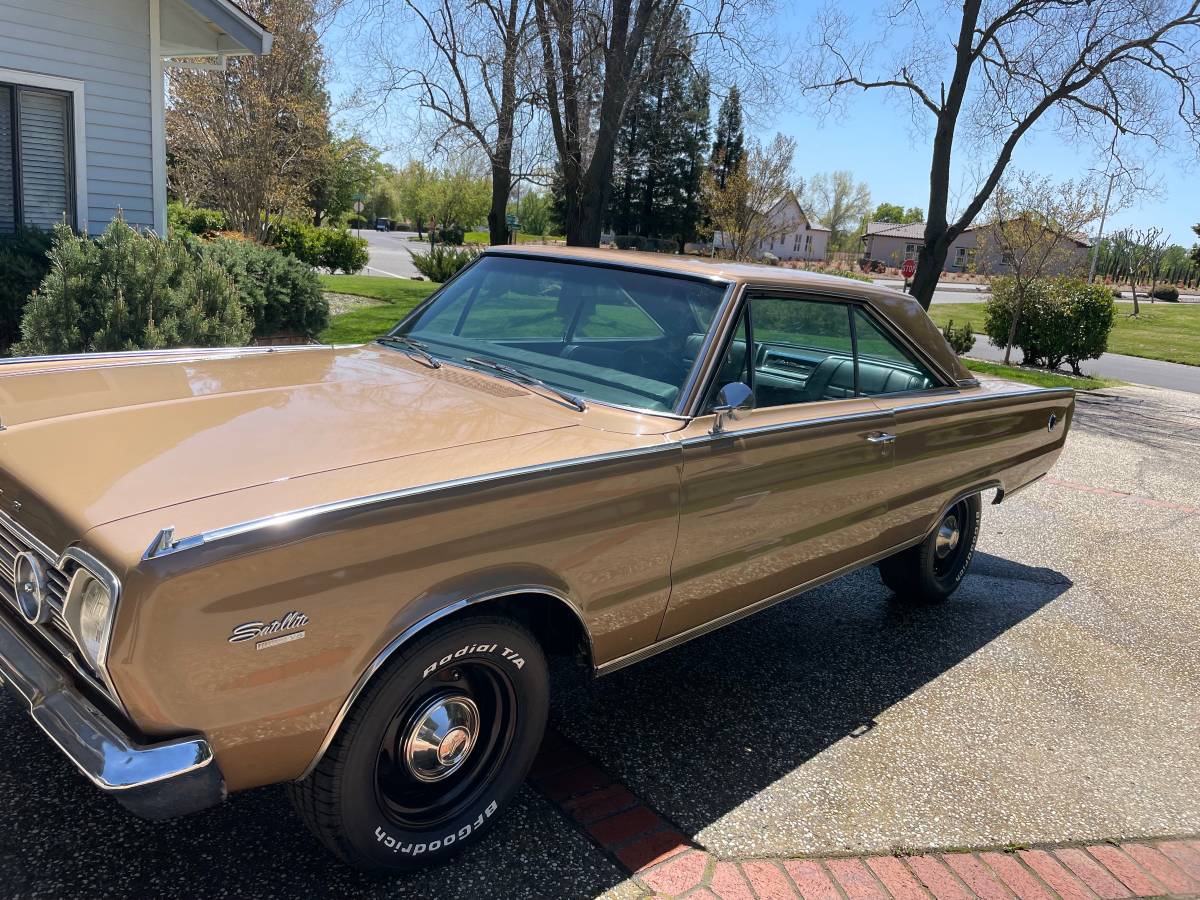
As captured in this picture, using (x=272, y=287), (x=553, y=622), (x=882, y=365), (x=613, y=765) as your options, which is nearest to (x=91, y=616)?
(x=553, y=622)

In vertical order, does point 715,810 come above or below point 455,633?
below

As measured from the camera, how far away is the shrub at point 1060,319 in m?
17.7

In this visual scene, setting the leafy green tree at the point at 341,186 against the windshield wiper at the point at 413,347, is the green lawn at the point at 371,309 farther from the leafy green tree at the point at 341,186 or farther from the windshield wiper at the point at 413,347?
the leafy green tree at the point at 341,186

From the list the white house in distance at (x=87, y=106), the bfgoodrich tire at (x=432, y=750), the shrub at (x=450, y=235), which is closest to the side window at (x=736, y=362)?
the bfgoodrich tire at (x=432, y=750)

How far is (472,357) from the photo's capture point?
3518mm

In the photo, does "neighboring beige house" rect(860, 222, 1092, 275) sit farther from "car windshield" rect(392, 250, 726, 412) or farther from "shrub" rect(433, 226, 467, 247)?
"shrub" rect(433, 226, 467, 247)

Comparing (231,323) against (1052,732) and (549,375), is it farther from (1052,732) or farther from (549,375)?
(1052,732)

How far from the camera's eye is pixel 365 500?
2.12 m

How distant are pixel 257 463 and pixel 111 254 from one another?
18.4ft

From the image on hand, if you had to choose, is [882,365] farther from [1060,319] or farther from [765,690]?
[1060,319]

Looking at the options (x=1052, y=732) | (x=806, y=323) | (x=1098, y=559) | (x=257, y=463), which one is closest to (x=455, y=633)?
(x=257, y=463)

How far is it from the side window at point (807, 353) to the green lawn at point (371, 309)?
4.52 metres

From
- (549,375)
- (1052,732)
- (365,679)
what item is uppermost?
(549,375)

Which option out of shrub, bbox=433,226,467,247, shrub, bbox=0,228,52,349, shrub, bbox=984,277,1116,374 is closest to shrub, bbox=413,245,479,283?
shrub, bbox=984,277,1116,374
